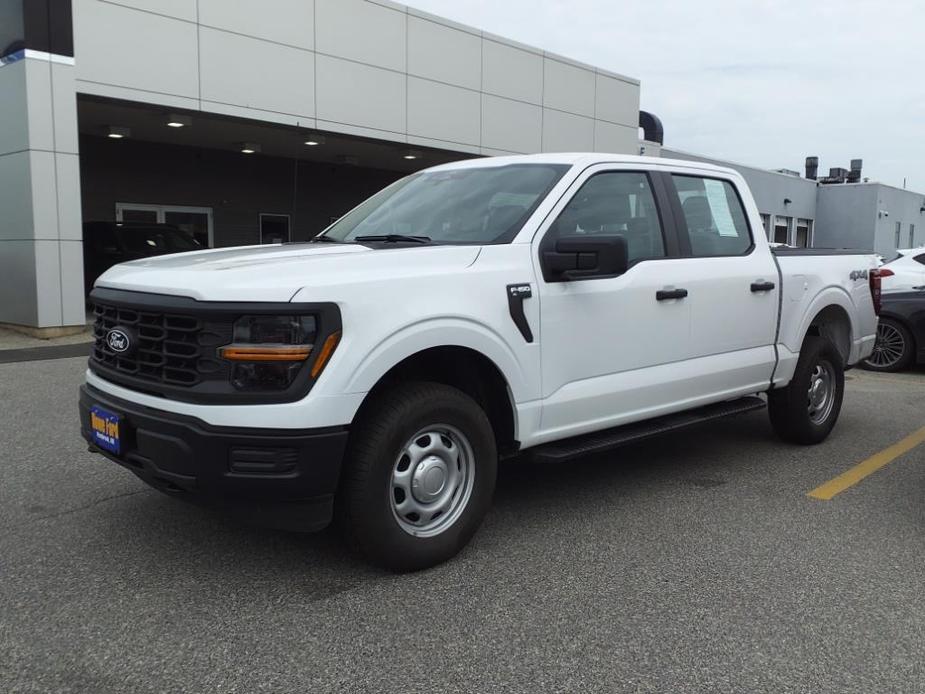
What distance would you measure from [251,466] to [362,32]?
1330 centimetres

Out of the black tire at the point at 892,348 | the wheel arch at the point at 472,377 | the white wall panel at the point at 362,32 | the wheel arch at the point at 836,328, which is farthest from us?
the white wall panel at the point at 362,32

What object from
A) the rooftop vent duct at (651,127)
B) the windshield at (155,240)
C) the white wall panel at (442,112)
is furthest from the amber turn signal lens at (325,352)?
the rooftop vent duct at (651,127)

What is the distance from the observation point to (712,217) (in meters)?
5.20

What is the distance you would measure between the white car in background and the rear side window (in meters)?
5.55

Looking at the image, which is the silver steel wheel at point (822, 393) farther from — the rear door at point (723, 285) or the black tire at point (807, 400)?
the rear door at point (723, 285)

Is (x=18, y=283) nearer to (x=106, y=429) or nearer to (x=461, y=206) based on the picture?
(x=106, y=429)

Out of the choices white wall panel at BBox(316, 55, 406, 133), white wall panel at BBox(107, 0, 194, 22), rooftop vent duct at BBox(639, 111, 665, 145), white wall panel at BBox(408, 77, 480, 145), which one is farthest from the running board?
rooftop vent duct at BBox(639, 111, 665, 145)

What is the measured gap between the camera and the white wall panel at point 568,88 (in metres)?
18.4

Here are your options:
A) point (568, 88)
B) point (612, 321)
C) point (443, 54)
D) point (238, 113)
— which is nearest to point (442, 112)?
point (443, 54)

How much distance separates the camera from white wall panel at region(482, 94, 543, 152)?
1734 centimetres

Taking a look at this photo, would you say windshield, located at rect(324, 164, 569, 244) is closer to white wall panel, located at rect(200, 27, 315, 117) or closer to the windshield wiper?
the windshield wiper

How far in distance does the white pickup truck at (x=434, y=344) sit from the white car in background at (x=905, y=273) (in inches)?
232

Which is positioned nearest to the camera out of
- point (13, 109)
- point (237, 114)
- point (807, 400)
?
point (807, 400)

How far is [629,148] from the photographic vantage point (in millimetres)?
20688
